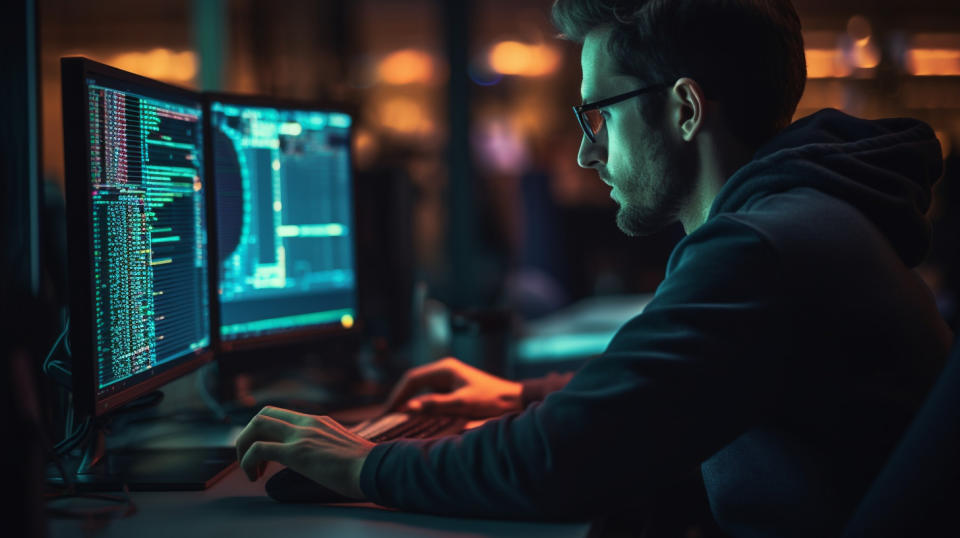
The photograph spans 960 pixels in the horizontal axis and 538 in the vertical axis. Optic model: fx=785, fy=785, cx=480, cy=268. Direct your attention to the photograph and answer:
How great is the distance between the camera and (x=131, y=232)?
3.30 ft

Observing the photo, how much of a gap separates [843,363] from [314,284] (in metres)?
1.01

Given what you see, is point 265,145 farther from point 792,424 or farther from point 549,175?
point 549,175

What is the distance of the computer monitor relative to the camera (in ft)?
2.94

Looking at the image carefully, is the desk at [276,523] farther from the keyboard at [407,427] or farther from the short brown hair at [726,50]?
the short brown hair at [726,50]

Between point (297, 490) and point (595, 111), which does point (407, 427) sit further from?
point (595, 111)

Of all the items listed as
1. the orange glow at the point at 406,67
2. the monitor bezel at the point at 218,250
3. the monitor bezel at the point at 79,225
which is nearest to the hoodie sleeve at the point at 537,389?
the monitor bezel at the point at 218,250

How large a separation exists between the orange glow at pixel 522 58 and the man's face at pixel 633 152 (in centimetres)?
712

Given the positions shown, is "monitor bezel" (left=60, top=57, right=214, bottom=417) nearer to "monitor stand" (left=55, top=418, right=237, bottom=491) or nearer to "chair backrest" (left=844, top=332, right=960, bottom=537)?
"monitor stand" (left=55, top=418, right=237, bottom=491)

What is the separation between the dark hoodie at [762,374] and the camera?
76 cm

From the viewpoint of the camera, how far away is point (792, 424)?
0.84 metres

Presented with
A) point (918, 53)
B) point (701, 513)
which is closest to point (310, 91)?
point (701, 513)

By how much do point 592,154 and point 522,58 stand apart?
719 cm

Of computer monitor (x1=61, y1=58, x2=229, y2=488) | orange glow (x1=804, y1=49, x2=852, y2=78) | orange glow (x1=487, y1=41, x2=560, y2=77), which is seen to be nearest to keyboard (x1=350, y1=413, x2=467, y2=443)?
computer monitor (x1=61, y1=58, x2=229, y2=488)

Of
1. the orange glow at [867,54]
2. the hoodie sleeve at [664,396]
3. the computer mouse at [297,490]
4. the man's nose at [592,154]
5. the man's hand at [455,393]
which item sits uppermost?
the orange glow at [867,54]
